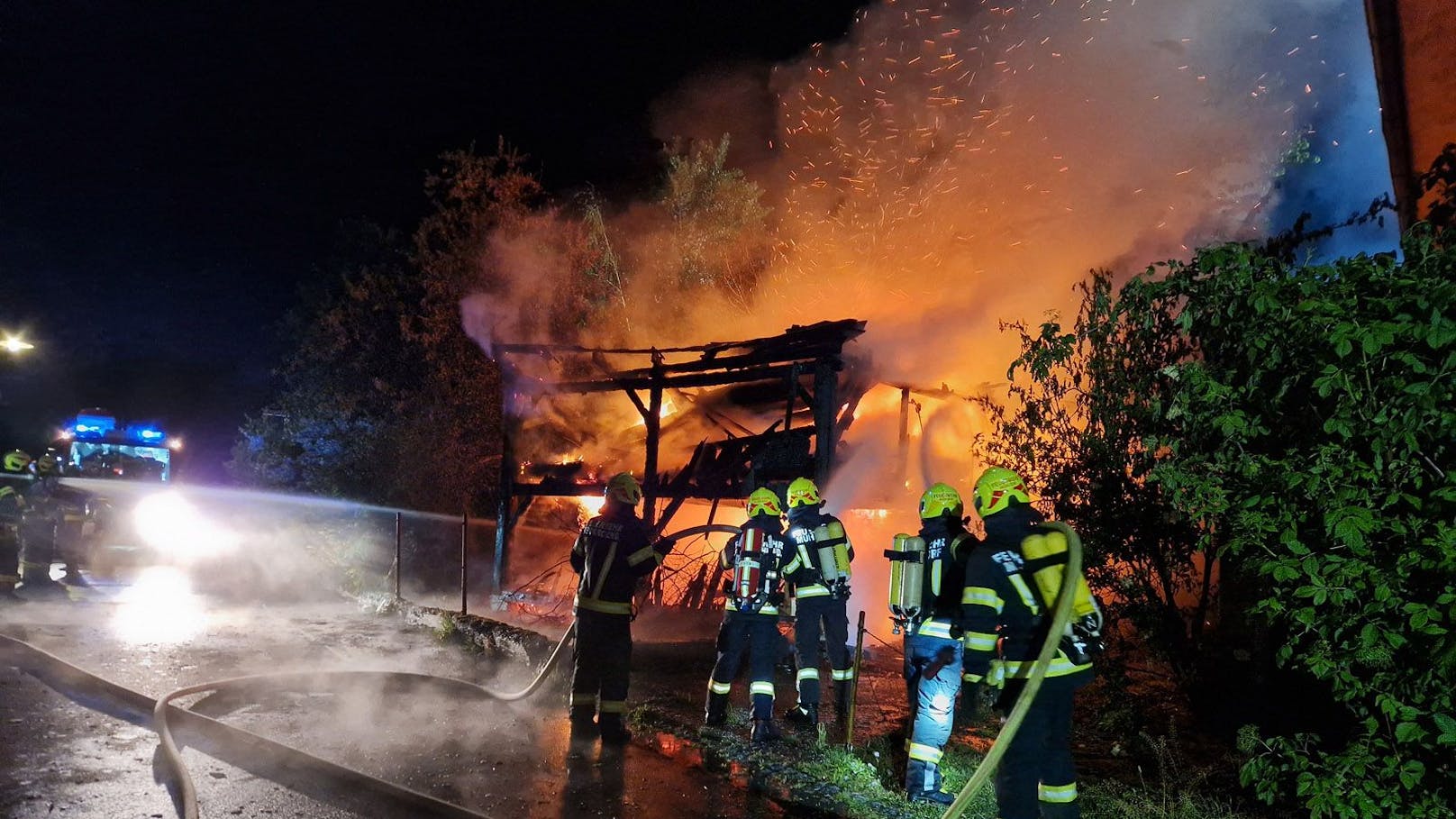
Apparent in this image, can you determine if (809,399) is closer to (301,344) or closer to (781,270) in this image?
(781,270)

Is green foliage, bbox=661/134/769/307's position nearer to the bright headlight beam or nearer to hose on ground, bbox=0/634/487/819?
Answer: the bright headlight beam

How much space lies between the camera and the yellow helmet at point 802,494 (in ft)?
22.1

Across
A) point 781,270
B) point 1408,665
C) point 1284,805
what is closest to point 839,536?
point 1284,805

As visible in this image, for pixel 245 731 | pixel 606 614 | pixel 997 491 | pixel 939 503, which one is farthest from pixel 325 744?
pixel 997 491

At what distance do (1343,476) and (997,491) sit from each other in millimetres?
1568

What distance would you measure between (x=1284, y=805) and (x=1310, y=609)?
2.59 metres

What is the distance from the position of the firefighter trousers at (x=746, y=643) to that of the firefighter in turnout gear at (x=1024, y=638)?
6.92 feet

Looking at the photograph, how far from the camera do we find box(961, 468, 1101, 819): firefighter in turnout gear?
13.8 feet

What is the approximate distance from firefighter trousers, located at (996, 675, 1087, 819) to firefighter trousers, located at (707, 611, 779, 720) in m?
2.33

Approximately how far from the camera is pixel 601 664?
6.45 meters

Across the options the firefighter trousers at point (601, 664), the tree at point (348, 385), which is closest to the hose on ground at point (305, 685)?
the firefighter trousers at point (601, 664)

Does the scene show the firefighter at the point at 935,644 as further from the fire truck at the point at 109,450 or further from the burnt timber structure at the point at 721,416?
the fire truck at the point at 109,450

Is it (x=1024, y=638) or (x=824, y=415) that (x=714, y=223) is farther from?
(x=1024, y=638)

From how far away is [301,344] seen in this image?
71.1 feet
